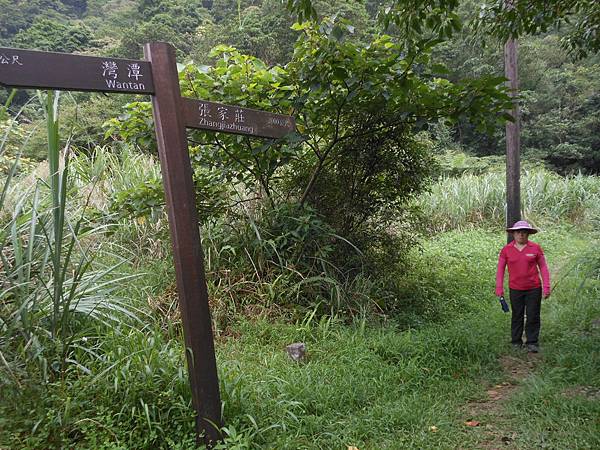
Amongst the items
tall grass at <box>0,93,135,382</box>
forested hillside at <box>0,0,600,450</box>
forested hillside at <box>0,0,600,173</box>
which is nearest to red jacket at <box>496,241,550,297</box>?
forested hillside at <box>0,0,600,450</box>

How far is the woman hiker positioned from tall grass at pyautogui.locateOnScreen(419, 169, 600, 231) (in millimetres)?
7068

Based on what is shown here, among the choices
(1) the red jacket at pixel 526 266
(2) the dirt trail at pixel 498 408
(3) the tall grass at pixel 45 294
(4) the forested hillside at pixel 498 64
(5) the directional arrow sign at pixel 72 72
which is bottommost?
(2) the dirt trail at pixel 498 408

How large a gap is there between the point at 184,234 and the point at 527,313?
4.13m

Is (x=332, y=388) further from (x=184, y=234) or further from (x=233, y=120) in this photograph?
(x=233, y=120)

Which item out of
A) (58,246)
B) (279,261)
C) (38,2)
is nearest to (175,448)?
(58,246)

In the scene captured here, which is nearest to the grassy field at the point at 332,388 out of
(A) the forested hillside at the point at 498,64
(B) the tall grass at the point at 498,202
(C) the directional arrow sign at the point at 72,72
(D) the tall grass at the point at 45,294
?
(D) the tall grass at the point at 45,294

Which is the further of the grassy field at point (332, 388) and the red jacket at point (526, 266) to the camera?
the red jacket at point (526, 266)

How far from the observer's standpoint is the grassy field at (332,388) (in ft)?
9.42

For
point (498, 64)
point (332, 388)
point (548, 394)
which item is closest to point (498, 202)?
point (548, 394)

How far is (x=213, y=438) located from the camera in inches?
115

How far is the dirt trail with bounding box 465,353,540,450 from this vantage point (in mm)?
3420

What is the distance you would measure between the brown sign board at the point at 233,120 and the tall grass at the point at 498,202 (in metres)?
8.91

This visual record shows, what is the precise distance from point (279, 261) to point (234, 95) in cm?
196

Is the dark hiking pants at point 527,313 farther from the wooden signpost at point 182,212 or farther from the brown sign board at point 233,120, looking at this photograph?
the wooden signpost at point 182,212
